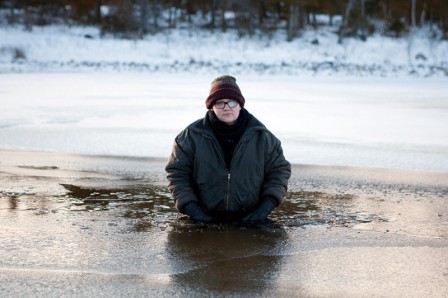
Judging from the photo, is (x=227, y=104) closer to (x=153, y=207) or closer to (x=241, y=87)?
(x=153, y=207)

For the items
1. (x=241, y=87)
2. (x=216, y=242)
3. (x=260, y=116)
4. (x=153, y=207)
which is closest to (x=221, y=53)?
(x=241, y=87)

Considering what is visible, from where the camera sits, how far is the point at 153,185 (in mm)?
7449

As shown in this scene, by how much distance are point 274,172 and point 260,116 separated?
9.17 metres

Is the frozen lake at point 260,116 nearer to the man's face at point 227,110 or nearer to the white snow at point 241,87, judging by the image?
the white snow at point 241,87

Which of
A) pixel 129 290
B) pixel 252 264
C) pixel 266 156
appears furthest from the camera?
pixel 266 156

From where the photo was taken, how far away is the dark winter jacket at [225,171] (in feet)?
17.8

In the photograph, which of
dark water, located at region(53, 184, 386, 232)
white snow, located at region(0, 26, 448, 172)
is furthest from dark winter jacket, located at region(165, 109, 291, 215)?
white snow, located at region(0, 26, 448, 172)

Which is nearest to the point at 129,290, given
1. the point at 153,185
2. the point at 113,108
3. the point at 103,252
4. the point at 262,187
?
the point at 103,252

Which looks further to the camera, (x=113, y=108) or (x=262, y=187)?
(x=113, y=108)

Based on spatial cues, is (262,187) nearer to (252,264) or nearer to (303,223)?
(303,223)

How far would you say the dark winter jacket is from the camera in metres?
5.43

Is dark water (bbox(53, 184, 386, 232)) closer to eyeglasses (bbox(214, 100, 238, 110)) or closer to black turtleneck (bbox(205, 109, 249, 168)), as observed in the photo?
black turtleneck (bbox(205, 109, 249, 168))

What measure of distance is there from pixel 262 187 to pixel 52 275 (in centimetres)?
191

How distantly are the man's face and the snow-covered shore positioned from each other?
2422cm
